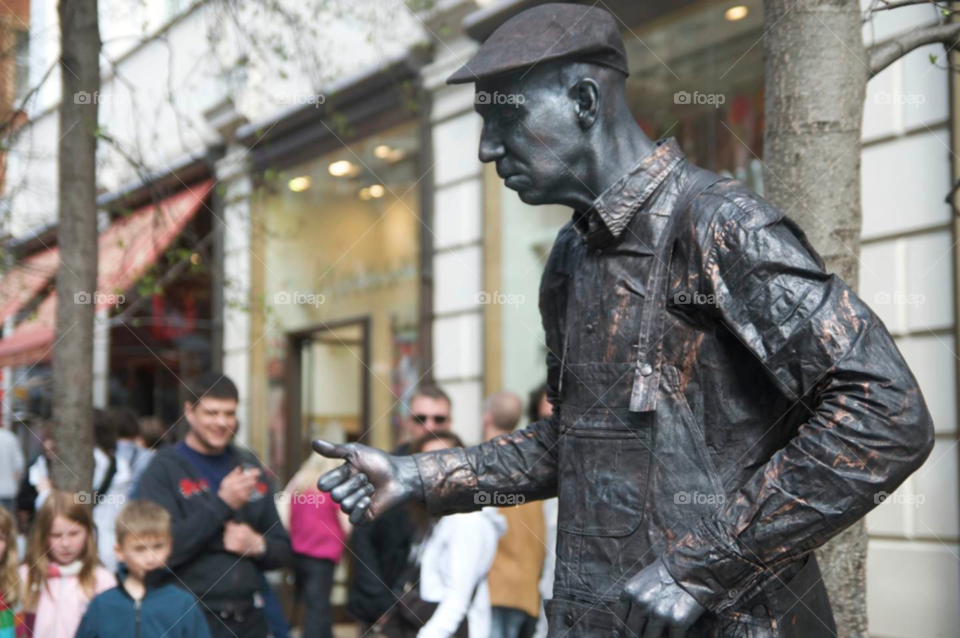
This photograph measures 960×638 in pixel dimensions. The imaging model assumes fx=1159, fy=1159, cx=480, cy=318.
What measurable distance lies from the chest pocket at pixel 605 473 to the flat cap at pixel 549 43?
730 mm

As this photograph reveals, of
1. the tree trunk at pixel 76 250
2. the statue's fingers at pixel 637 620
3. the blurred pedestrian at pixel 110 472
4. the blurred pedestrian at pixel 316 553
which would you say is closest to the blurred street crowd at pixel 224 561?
the tree trunk at pixel 76 250

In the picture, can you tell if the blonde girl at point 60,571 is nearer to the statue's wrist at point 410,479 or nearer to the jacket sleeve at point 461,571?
the jacket sleeve at point 461,571

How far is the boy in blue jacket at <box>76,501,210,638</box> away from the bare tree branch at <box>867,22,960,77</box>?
3223 mm

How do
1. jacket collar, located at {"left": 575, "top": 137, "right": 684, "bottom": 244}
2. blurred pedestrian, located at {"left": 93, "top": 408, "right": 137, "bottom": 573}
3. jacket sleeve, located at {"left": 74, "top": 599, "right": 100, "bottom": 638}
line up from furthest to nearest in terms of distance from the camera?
blurred pedestrian, located at {"left": 93, "top": 408, "right": 137, "bottom": 573} → jacket sleeve, located at {"left": 74, "top": 599, "right": 100, "bottom": 638} → jacket collar, located at {"left": 575, "top": 137, "right": 684, "bottom": 244}

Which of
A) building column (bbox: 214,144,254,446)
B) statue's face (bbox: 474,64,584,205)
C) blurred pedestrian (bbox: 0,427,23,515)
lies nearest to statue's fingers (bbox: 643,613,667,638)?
statue's face (bbox: 474,64,584,205)

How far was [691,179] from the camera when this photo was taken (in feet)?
7.80

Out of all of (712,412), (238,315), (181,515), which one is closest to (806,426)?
(712,412)

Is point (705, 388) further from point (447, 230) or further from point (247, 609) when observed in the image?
point (447, 230)

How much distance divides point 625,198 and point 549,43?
36 centimetres

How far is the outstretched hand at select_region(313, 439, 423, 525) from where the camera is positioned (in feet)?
8.03

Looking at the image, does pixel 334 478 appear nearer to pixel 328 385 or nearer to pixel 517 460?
pixel 517 460

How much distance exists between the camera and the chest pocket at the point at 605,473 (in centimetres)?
226

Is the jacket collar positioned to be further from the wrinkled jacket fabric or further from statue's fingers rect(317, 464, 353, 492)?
statue's fingers rect(317, 464, 353, 492)

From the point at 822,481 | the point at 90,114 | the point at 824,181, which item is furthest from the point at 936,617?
the point at 90,114
